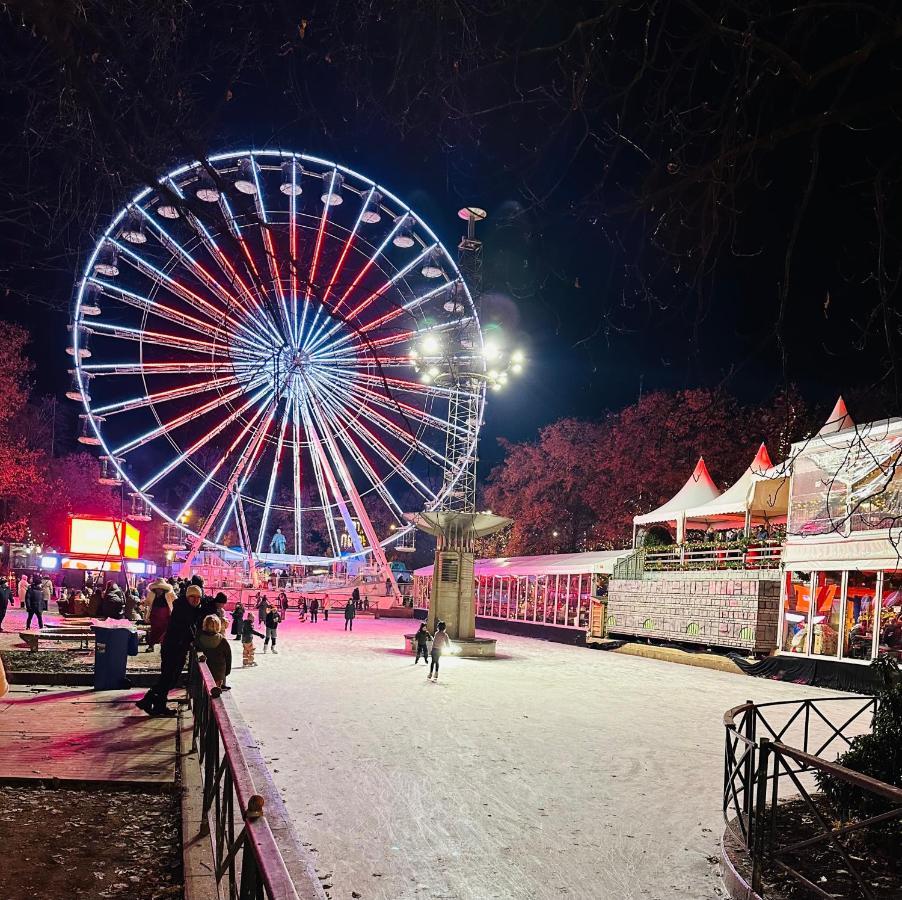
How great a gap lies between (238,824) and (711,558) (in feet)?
69.2

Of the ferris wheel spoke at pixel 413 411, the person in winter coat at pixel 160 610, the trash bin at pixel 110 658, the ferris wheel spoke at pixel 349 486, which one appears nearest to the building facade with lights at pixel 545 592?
the ferris wheel spoke at pixel 349 486

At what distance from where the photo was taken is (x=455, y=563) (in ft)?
77.6

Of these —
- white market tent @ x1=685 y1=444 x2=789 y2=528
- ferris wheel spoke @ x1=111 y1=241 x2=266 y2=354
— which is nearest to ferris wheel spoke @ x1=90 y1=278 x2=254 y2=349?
ferris wheel spoke @ x1=111 y1=241 x2=266 y2=354

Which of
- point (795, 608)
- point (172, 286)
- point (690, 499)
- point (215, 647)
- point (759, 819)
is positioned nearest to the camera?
point (759, 819)

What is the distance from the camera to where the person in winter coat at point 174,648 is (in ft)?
31.4

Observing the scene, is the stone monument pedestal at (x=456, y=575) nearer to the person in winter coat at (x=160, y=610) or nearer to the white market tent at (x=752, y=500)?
the white market tent at (x=752, y=500)

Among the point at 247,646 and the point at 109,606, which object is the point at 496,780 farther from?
the point at 109,606

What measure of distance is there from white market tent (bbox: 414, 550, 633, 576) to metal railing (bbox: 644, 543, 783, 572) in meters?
1.89

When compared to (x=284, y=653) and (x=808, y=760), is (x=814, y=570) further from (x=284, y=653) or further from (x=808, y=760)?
(x=808, y=760)

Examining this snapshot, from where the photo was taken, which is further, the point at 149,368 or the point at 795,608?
the point at 149,368

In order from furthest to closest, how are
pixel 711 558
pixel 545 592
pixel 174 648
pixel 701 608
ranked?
pixel 545 592 → pixel 711 558 → pixel 701 608 → pixel 174 648

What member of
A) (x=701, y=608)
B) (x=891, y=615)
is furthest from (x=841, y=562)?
(x=701, y=608)

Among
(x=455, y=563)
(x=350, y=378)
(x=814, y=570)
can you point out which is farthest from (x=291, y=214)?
(x=814, y=570)

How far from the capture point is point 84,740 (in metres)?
8.04
